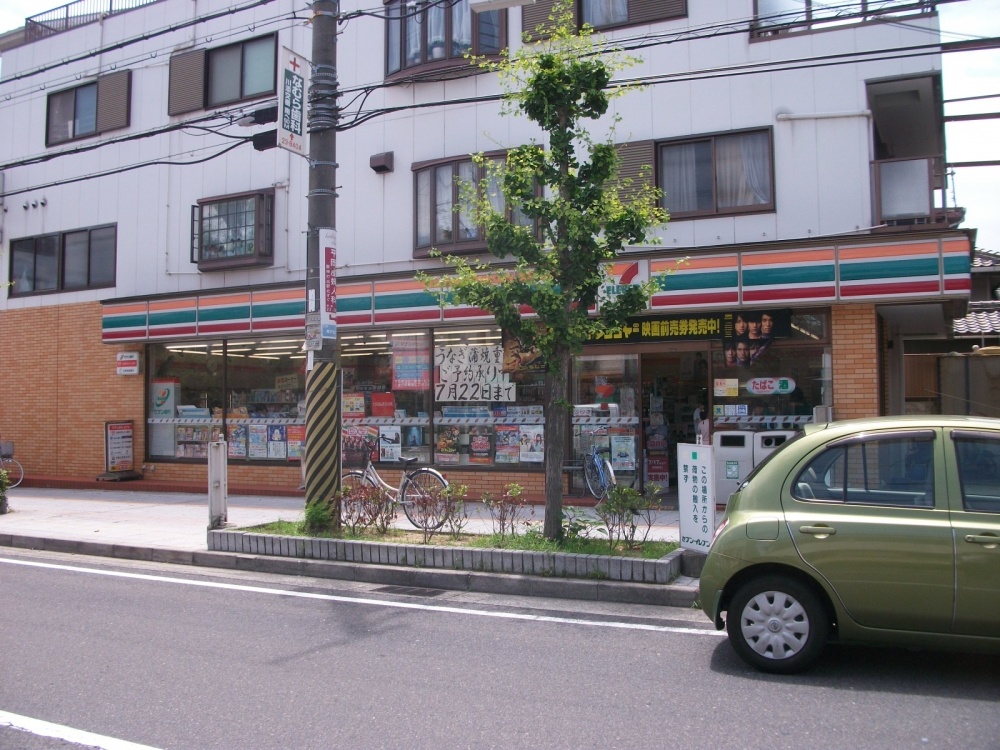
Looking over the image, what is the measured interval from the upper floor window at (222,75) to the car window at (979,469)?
13.9 meters

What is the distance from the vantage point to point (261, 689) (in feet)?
17.2

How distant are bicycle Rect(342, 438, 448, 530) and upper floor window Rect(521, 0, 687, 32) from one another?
22.7ft

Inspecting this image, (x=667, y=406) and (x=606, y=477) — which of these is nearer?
(x=606, y=477)

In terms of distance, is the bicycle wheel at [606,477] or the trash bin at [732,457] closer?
the trash bin at [732,457]

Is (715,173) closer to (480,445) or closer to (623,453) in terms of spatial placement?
(623,453)

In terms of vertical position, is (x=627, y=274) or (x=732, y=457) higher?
(x=627, y=274)

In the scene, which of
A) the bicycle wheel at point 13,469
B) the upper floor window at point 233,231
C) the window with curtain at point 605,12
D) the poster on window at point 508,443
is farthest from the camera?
the bicycle wheel at point 13,469

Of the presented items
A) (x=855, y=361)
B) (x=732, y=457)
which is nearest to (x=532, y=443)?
(x=732, y=457)

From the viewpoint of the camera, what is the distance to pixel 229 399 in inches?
627

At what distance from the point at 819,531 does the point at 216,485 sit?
732 centimetres

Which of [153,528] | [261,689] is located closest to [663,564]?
[261,689]

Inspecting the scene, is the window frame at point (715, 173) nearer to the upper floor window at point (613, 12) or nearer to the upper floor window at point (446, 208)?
the upper floor window at point (613, 12)

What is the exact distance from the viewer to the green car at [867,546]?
502 centimetres

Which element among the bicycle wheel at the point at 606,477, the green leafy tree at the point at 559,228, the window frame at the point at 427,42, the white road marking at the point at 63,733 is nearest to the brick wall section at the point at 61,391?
the window frame at the point at 427,42
